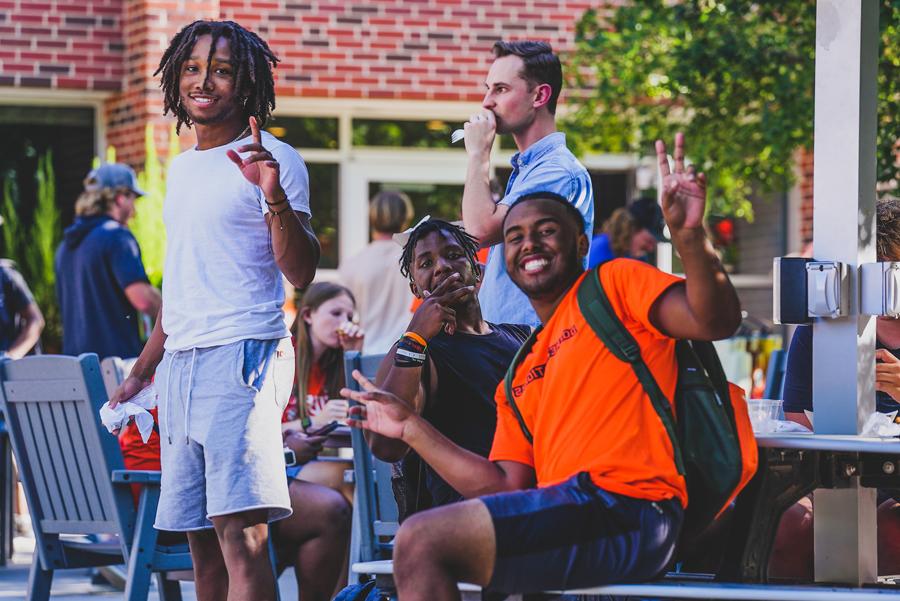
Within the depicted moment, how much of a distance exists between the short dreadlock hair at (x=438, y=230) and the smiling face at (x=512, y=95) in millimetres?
547

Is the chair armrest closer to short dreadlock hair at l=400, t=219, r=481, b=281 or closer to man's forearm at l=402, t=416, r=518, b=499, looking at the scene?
short dreadlock hair at l=400, t=219, r=481, b=281

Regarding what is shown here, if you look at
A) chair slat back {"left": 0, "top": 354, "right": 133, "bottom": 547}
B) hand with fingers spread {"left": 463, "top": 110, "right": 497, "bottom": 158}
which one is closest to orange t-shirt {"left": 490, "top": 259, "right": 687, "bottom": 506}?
hand with fingers spread {"left": 463, "top": 110, "right": 497, "bottom": 158}

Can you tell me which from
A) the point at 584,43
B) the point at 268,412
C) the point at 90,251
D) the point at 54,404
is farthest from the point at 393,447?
the point at 584,43

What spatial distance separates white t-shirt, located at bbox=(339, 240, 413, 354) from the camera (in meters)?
8.44

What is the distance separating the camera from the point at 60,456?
5.47 meters

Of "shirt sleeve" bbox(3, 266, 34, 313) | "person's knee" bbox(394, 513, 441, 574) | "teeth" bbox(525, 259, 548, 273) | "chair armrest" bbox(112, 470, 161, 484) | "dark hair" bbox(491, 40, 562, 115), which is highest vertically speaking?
"dark hair" bbox(491, 40, 562, 115)

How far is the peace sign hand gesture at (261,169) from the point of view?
13.1ft

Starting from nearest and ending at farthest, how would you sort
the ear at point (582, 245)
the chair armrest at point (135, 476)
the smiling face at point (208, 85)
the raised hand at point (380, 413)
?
the raised hand at point (380, 413)
the ear at point (582, 245)
the smiling face at point (208, 85)
the chair armrest at point (135, 476)

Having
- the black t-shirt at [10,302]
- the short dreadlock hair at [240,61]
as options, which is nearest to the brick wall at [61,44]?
the black t-shirt at [10,302]

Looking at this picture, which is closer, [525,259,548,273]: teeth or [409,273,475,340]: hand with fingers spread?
[525,259,548,273]: teeth

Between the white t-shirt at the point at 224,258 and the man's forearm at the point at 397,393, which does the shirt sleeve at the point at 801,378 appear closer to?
the man's forearm at the point at 397,393

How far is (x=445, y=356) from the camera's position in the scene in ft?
14.3

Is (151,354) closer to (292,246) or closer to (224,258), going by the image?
(224,258)

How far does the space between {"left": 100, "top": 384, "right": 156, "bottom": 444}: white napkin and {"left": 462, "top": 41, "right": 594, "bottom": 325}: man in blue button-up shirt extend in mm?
1078
